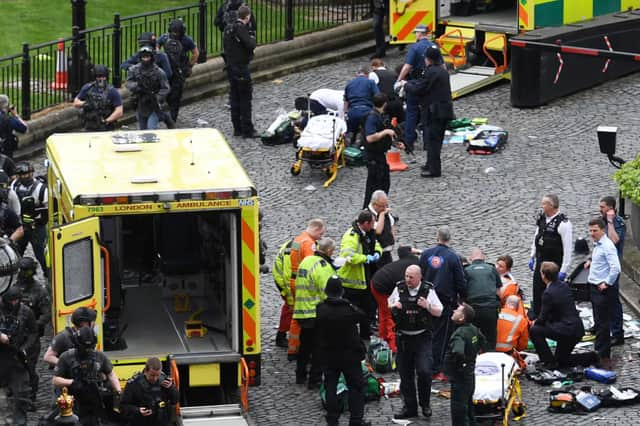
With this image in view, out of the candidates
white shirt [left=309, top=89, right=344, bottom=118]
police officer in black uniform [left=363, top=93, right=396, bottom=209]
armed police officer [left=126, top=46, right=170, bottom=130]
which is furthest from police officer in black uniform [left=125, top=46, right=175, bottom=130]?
police officer in black uniform [left=363, top=93, right=396, bottom=209]

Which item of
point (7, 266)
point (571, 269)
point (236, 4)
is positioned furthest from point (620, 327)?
point (236, 4)

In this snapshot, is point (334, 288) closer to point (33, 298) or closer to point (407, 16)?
point (33, 298)

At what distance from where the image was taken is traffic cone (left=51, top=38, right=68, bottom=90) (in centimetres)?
2397

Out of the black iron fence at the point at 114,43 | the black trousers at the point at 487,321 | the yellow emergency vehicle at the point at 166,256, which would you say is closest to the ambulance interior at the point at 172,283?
the yellow emergency vehicle at the point at 166,256

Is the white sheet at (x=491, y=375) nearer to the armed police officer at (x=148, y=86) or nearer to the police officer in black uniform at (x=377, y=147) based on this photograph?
the police officer in black uniform at (x=377, y=147)

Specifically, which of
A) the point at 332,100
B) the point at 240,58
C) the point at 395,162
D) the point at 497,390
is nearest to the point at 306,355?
the point at 497,390

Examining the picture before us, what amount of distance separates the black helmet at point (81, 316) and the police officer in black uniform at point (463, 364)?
319 centimetres

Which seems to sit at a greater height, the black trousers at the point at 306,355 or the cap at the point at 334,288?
the cap at the point at 334,288

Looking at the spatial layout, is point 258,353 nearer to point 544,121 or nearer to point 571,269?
point 571,269

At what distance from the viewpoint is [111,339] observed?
1520 cm

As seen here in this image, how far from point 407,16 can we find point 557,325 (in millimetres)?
10998

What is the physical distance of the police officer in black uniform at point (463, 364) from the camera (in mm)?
14352

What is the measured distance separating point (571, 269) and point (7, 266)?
6.79m

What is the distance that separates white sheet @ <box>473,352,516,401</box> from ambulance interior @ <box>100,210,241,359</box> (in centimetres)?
227
